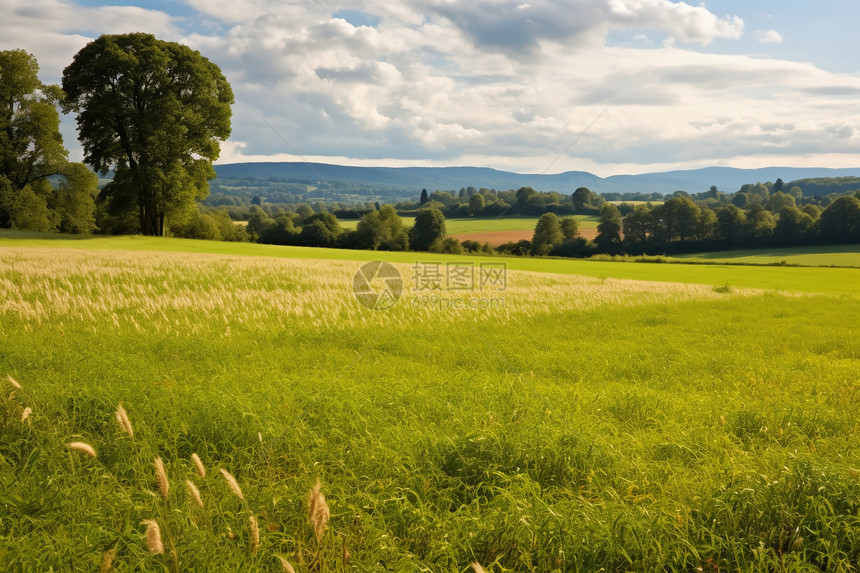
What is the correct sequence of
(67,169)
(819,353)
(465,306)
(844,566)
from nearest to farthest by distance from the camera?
1. (844,566)
2. (819,353)
3. (465,306)
4. (67,169)

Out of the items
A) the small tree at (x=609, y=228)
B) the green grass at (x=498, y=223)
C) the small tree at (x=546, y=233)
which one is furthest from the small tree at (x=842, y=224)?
the small tree at (x=546, y=233)

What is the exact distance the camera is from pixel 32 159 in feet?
145

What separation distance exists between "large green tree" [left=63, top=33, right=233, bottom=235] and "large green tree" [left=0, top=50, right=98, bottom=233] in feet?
12.8

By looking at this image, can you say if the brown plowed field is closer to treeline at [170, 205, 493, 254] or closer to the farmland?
the farmland

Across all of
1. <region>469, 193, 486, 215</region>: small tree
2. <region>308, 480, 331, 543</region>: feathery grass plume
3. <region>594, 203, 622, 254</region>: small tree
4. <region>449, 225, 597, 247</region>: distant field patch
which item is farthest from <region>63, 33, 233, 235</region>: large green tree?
<region>308, 480, 331, 543</region>: feathery grass plume

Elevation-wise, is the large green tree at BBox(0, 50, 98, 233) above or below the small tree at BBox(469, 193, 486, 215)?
above

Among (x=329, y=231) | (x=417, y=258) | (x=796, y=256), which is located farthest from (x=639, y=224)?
(x=329, y=231)

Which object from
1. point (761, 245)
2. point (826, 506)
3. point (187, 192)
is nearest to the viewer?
point (826, 506)

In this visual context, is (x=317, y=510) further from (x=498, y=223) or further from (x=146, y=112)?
(x=146, y=112)

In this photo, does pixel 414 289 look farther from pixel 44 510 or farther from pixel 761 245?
pixel 761 245

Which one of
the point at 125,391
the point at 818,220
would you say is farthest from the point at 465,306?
the point at 818,220

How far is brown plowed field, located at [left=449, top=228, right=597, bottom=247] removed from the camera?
67.2 ft

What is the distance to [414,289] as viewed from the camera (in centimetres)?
1709

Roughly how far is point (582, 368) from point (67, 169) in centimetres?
5268
